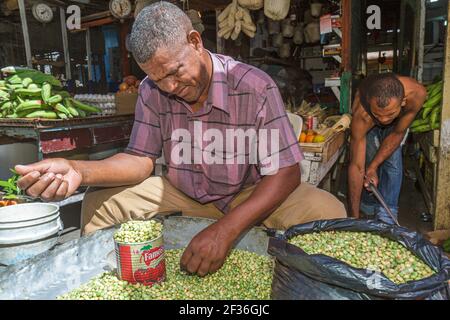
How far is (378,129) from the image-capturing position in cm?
374

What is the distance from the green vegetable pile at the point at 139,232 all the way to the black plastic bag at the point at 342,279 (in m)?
0.48

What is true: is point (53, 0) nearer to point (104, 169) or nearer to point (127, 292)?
point (104, 169)

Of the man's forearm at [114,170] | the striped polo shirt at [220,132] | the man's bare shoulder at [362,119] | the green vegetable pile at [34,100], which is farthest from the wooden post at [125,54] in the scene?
the man's forearm at [114,170]

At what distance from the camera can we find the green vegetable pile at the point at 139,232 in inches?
54.6

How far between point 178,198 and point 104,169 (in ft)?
1.51

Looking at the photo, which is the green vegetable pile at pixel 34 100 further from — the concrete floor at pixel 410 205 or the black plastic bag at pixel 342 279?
the concrete floor at pixel 410 205

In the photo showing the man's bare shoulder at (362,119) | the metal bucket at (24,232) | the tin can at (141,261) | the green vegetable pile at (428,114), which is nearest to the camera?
the tin can at (141,261)

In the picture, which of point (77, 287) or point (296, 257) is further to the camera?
point (77, 287)

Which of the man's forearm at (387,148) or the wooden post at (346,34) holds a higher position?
the wooden post at (346,34)

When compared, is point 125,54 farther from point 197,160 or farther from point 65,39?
point 197,160

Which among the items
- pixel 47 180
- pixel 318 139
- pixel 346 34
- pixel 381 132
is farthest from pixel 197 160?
pixel 346 34

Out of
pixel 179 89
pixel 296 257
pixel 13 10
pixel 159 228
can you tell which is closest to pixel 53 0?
pixel 13 10

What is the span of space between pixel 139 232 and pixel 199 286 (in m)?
0.34
